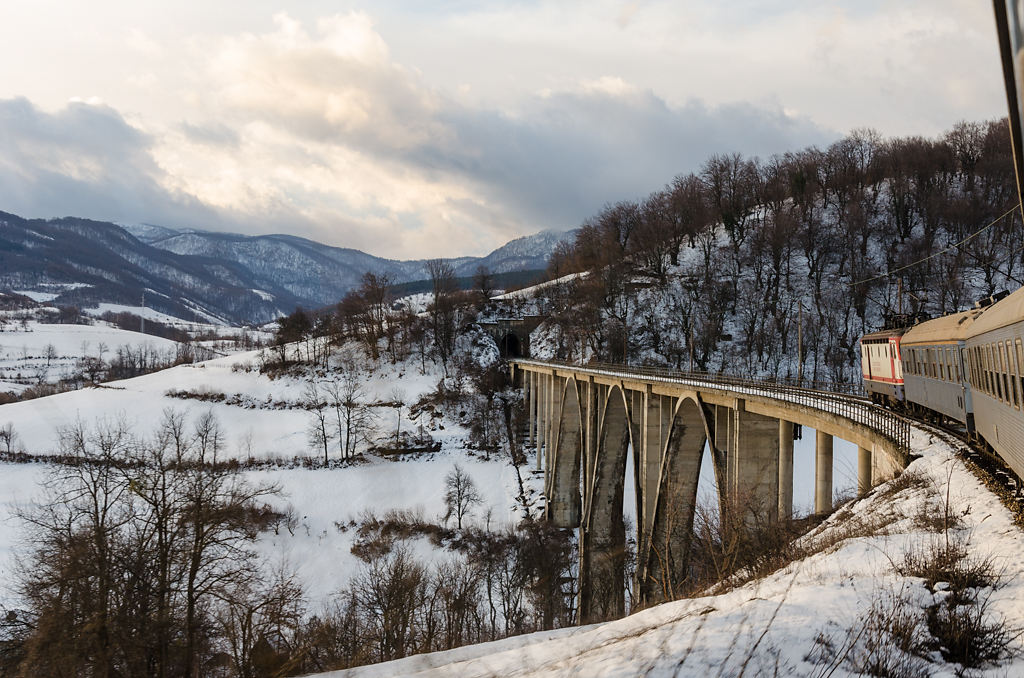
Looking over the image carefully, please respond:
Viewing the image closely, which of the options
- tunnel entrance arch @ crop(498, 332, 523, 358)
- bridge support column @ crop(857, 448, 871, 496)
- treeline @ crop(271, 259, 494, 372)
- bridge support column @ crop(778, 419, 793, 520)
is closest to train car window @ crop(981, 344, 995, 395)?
bridge support column @ crop(857, 448, 871, 496)

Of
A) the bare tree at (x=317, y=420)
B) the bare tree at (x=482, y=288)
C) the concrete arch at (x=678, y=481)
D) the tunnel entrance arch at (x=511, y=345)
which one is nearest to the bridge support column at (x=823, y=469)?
the concrete arch at (x=678, y=481)

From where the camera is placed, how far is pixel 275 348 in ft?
284

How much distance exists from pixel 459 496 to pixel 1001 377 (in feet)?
122

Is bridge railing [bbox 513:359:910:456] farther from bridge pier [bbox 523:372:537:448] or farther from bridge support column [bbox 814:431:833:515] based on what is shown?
bridge pier [bbox 523:372:537:448]

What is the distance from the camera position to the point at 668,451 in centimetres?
2464

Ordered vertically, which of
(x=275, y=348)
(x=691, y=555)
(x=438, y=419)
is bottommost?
(x=691, y=555)

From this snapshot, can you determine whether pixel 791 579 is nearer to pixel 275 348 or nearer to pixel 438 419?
pixel 438 419

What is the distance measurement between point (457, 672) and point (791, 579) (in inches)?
194

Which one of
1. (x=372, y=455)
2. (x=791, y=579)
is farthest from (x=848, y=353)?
(x=791, y=579)

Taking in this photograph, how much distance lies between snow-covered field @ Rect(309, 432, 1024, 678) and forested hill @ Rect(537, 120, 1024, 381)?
49644 millimetres

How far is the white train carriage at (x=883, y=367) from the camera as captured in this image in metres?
19.9

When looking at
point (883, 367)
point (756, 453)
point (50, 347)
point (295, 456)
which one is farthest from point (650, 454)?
point (50, 347)

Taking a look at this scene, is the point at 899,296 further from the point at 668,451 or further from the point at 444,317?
the point at 444,317

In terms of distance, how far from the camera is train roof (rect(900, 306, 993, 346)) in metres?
13.3
